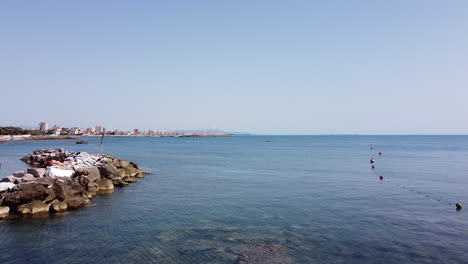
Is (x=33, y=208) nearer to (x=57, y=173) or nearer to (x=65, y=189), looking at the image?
(x=65, y=189)

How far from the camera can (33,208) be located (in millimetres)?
20297

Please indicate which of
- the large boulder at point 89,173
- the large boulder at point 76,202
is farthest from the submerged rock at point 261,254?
A: the large boulder at point 89,173

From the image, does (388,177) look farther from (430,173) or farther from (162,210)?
(162,210)

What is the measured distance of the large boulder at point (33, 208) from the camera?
19984 mm

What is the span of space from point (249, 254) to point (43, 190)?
49.3 ft

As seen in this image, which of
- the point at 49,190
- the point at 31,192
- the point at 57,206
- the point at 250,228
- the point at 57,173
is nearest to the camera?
the point at 250,228

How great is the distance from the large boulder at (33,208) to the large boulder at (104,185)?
8.20 metres

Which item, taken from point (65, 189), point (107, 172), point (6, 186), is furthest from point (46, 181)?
point (107, 172)

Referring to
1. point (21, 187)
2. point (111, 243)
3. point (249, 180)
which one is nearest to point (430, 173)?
point (249, 180)

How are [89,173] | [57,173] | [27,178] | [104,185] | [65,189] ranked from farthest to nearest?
[104,185] → [89,173] → [57,173] → [27,178] → [65,189]

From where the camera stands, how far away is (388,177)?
4100 cm

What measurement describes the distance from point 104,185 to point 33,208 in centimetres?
925

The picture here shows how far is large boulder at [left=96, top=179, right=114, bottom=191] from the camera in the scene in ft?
95.9

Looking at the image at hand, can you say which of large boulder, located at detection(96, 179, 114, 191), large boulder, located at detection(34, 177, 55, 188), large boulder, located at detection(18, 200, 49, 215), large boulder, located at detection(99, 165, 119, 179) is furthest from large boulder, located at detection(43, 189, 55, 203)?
large boulder, located at detection(99, 165, 119, 179)
